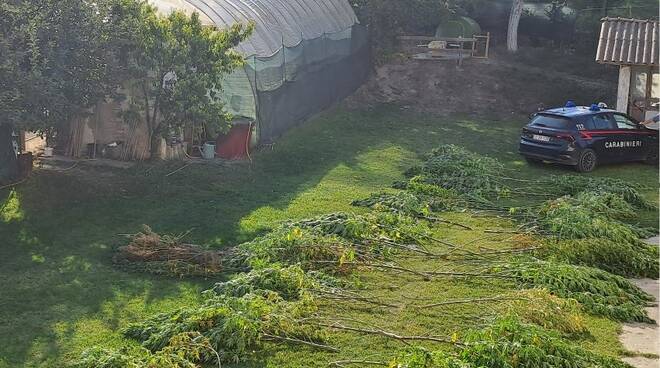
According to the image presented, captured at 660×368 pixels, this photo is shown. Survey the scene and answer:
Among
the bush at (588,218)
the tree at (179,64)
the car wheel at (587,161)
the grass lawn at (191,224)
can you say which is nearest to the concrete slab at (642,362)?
the grass lawn at (191,224)

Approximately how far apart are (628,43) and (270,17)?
934cm

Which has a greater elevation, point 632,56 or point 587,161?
point 632,56

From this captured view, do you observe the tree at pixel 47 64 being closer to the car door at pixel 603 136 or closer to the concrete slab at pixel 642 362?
the concrete slab at pixel 642 362

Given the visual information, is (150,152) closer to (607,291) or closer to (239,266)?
(239,266)

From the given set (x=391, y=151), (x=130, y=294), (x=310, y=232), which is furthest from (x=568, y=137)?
(x=130, y=294)

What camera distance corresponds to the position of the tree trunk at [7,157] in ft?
47.0

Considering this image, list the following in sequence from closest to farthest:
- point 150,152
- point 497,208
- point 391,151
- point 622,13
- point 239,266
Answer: point 239,266, point 497,208, point 150,152, point 391,151, point 622,13

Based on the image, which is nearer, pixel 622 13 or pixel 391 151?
pixel 391 151

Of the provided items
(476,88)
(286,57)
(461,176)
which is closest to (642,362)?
(461,176)

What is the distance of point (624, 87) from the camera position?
70.7 feet

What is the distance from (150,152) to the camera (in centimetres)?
1691

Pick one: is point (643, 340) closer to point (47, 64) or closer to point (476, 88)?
point (47, 64)

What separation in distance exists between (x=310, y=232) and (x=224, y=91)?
22.9ft

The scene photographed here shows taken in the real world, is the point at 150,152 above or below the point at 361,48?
below
